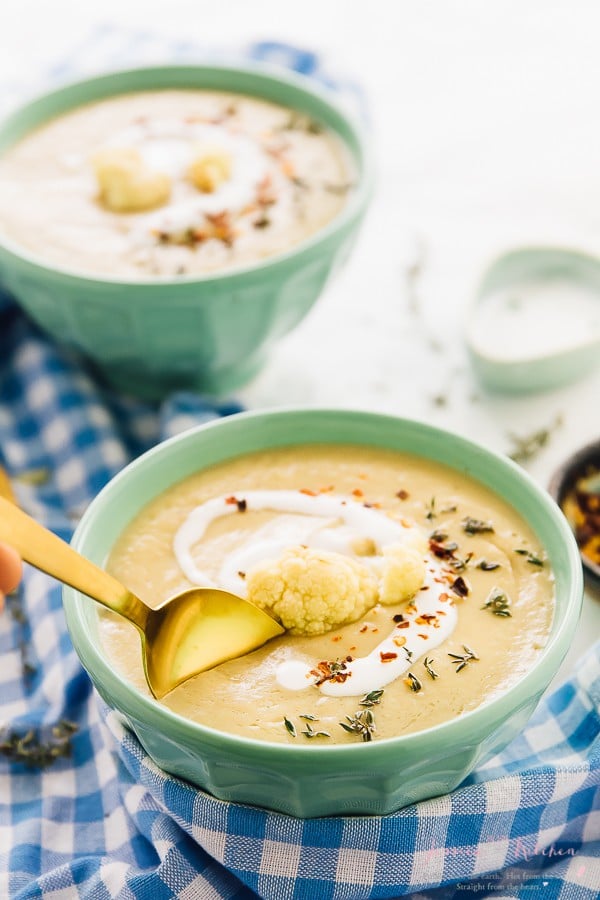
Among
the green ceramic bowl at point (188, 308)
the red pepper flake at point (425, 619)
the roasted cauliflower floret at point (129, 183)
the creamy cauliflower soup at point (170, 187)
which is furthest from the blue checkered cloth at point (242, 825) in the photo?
the roasted cauliflower floret at point (129, 183)

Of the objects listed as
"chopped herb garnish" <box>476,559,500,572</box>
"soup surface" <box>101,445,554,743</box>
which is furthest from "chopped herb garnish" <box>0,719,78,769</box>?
"chopped herb garnish" <box>476,559,500,572</box>

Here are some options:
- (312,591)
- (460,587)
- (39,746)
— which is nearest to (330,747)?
(312,591)

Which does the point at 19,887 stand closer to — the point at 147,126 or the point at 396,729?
the point at 396,729

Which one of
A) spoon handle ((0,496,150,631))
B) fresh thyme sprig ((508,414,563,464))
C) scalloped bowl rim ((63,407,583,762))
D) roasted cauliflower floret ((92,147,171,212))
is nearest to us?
scalloped bowl rim ((63,407,583,762))

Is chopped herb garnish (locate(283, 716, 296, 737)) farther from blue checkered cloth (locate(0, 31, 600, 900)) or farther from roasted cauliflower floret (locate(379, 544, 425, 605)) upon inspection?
roasted cauliflower floret (locate(379, 544, 425, 605))

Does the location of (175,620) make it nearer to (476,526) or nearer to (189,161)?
(476,526)

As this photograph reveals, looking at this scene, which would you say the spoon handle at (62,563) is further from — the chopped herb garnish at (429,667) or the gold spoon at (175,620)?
the chopped herb garnish at (429,667)
